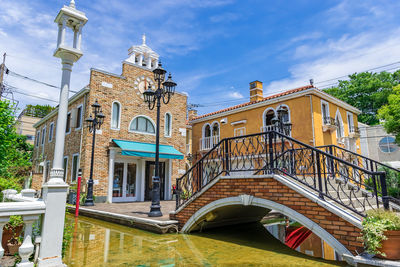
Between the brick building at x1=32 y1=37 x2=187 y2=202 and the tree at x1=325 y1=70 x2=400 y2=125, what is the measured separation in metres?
25.0

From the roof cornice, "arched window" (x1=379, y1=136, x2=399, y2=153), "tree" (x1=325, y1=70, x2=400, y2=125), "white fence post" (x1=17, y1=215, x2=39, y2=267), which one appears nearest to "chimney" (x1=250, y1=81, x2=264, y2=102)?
the roof cornice

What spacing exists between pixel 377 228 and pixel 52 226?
14.9 feet

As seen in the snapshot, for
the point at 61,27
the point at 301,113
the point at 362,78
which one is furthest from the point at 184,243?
the point at 362,78

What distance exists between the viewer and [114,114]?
46.2 ft

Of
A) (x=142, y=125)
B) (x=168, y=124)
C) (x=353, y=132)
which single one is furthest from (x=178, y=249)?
(x=353, y=132)

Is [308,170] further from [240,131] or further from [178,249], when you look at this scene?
[240,131]

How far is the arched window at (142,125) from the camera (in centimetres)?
1477

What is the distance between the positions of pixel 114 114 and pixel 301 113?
1085cm

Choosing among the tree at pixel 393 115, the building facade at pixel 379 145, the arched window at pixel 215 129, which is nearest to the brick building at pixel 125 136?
the arched window at pixel 215 129

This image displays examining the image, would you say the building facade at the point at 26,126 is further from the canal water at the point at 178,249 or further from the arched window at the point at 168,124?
the canal water at the point at 178,249

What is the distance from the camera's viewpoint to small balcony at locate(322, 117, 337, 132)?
50.3 ft

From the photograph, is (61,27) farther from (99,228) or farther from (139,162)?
(139,162)

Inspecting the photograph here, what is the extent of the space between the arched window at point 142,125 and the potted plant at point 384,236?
12707mm

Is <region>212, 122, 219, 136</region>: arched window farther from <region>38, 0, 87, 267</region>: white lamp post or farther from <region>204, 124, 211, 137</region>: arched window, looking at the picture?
<region>38, 0, 87, 267</region>: white lamp post
